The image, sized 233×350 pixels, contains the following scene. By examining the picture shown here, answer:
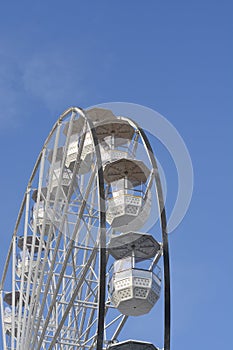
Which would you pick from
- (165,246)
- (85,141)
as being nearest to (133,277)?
(165,246)

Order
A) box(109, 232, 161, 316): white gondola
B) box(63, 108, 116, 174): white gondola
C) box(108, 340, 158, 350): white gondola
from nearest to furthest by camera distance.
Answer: box(108, 340, 158, 350): white gondola → box(109, 232, 161, 316): white gondola → box(63, 108, 116, 174): white gondola

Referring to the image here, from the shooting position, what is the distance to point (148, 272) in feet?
72.7

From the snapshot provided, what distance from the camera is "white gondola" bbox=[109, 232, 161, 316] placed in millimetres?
21750

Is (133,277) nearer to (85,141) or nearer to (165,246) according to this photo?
(165,246)

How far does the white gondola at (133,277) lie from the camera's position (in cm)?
2175

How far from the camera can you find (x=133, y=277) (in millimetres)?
21812

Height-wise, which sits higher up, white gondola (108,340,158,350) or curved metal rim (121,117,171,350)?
curved metal rim (121,117,171,350)

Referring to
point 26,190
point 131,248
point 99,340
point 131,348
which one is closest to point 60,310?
point 26,190

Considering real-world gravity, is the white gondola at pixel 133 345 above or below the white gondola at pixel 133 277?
below

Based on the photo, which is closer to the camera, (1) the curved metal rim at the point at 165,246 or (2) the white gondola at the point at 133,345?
(1) the curved metal rim at the point at 165,246

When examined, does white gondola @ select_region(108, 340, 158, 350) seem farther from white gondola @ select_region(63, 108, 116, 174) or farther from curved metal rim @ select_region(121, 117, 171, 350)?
white gondola @ select_region(63, 108, 116, 174)

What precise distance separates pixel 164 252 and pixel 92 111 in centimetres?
700

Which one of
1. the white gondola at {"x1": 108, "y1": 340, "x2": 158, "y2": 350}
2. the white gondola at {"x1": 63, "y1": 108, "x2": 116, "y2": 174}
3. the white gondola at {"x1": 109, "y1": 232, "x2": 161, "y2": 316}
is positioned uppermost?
the white gondola at {"x1": 63, "y1": 108, "x2": 116, "y2": 174}

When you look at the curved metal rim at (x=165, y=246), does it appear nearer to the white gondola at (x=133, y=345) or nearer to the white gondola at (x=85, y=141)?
the white gondola at (x=133, y=345)
